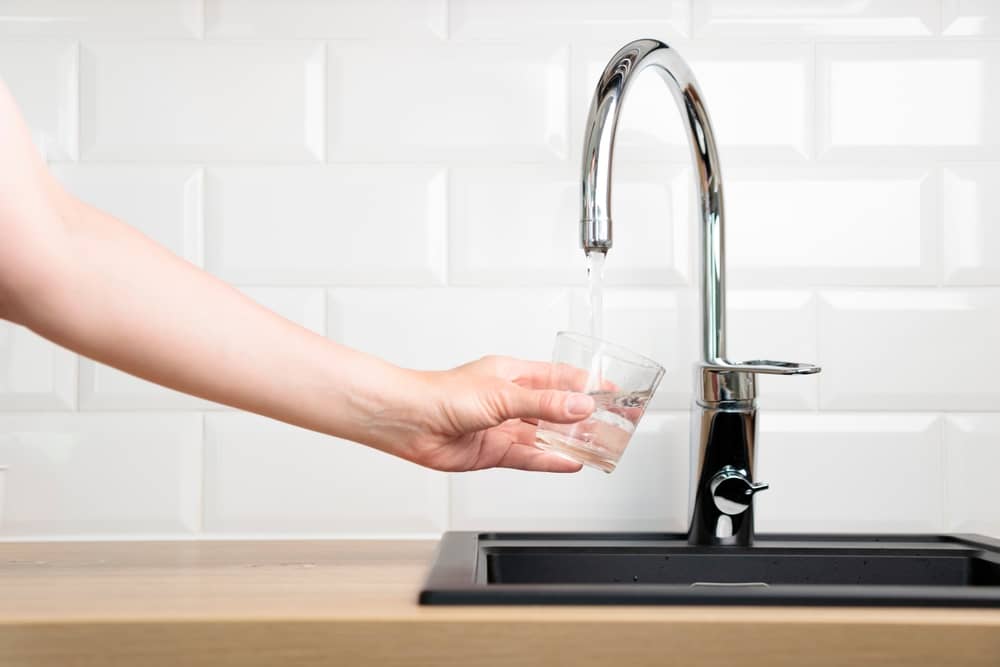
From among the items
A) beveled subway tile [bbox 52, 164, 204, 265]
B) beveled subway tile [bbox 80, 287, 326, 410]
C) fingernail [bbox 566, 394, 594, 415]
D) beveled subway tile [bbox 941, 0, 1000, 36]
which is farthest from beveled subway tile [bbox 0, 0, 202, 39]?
beveled subway tile [bbox 941, 0, 1000, 36]

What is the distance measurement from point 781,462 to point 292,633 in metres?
0.68

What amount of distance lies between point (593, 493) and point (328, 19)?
2.13ft

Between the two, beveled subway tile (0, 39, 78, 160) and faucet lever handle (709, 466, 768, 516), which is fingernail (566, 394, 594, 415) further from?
beveled subway tile (0, 39, 78, 160)

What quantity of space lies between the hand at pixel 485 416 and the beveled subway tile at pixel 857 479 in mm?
313

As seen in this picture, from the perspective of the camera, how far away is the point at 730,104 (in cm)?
111

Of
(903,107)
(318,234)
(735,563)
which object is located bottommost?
(735,563)

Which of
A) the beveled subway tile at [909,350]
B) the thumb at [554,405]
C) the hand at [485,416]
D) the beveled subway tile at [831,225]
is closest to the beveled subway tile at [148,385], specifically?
the hand at [485,416]

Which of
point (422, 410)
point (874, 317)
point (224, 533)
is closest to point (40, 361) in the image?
point (224, 533)

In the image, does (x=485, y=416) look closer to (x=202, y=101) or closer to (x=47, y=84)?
→ (x=202, y=101)

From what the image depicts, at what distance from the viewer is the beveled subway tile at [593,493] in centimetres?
109

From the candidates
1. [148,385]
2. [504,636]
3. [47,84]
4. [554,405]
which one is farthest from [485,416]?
[47,84]

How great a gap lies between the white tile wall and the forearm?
335 mm

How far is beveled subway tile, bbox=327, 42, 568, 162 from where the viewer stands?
1107 mm

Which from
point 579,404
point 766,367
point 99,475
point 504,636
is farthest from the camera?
point 99,475
